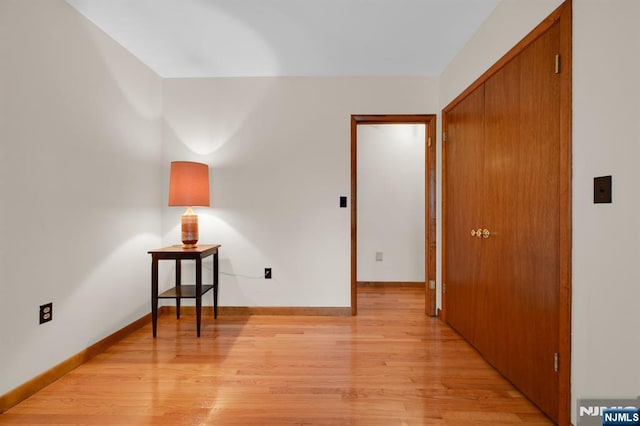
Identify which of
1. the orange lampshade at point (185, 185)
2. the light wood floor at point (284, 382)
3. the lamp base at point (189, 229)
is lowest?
the light wood floor at point (284, 382)

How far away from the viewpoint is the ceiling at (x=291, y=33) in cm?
193

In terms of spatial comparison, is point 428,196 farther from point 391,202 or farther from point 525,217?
point 525,217

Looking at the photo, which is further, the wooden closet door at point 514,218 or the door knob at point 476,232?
the door knob at point 476,232

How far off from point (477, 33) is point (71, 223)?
3.03 metres

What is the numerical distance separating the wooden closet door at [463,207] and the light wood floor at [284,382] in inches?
10.2

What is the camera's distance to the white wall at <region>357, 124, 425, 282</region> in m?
3.93

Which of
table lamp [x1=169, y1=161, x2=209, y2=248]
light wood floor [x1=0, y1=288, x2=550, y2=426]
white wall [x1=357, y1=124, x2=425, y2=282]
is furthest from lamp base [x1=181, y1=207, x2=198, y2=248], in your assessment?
white wall [x1=357, y1=124, x2=425, y2=282]

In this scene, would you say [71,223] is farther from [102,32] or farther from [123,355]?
[102,32]
